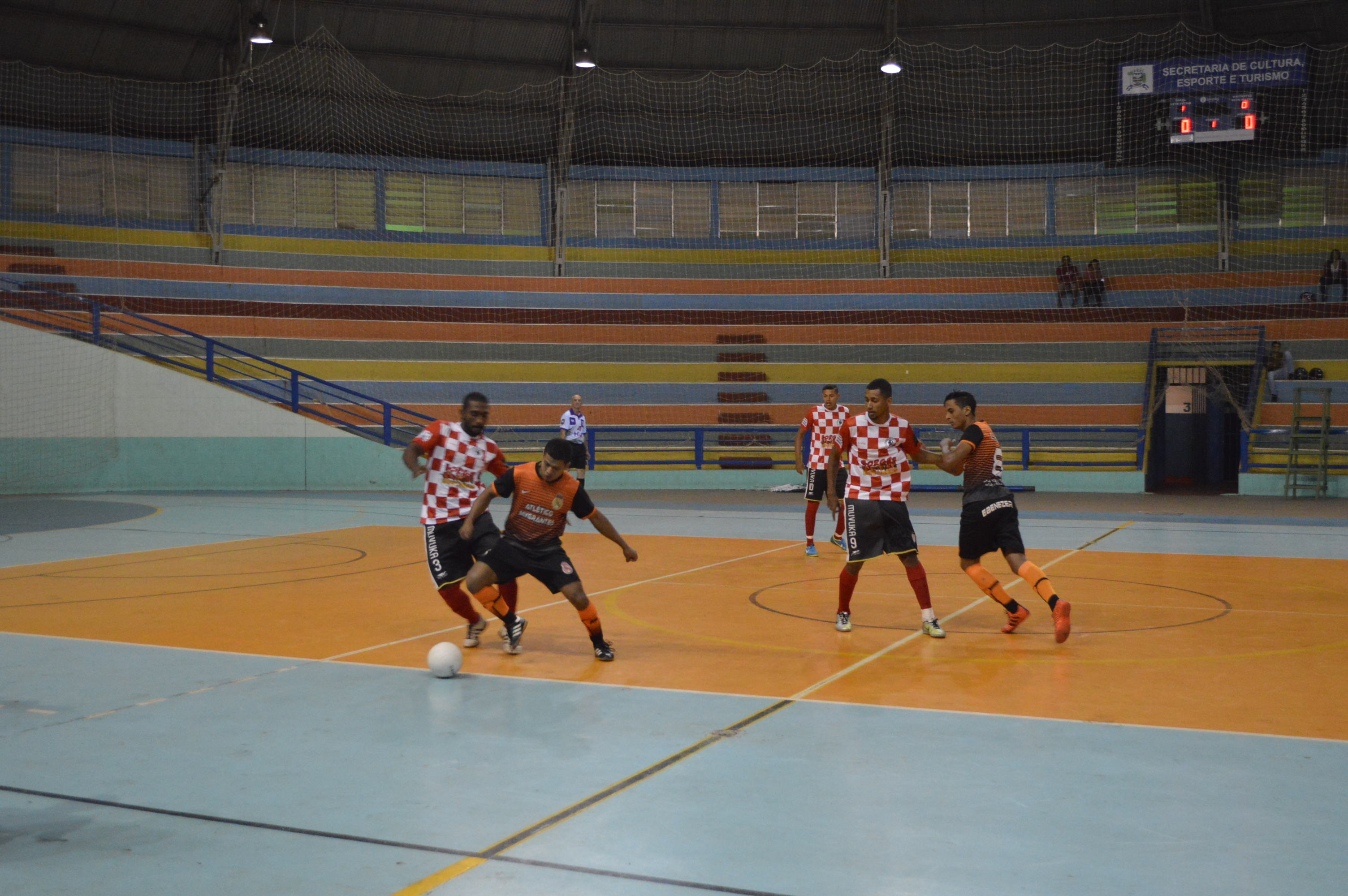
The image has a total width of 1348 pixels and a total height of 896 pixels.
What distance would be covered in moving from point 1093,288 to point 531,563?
86.3ft

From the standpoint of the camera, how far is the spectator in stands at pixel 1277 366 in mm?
26531

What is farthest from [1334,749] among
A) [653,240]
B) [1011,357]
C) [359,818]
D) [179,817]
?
[653,240]

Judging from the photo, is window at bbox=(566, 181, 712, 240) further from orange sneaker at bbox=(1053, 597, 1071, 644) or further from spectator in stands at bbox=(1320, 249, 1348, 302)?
orange sneaker at bbox=(1053, 597, 1071, 644)

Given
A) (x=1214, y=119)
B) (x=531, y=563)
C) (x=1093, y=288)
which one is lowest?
(x=531, y=563)

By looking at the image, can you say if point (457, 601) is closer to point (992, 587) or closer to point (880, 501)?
point (880, 501)

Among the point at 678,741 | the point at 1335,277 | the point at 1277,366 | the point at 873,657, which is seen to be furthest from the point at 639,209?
the point at 678,741

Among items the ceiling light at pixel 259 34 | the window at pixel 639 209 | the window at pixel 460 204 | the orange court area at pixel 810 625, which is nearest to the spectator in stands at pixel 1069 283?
the window at pixel 639 209

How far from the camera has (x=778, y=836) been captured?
4.54 metres

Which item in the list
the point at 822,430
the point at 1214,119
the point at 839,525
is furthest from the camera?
the point at 1214,119

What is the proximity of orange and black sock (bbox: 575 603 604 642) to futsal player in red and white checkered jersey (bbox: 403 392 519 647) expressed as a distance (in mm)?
733

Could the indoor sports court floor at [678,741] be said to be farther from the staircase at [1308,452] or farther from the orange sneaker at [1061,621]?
the staircase at [1308,452]

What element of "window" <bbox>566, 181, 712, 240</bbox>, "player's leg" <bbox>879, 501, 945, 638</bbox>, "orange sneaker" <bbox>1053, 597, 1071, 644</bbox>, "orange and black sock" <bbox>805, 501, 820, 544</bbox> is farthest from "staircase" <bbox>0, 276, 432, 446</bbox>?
"orange sneaker" <bbox>1053, 597, 1071, 644</bbox>

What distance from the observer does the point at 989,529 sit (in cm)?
908

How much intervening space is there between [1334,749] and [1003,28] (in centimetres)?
3103
